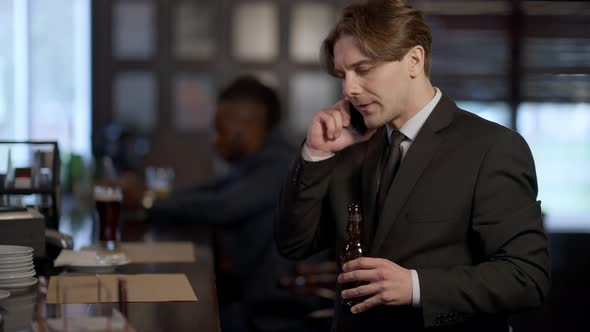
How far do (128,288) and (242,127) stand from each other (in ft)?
7.42

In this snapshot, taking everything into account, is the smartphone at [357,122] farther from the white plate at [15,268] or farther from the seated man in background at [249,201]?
the seated man in background at [249,201]

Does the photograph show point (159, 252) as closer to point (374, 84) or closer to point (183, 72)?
point (374, 84)

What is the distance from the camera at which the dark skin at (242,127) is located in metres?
4.27

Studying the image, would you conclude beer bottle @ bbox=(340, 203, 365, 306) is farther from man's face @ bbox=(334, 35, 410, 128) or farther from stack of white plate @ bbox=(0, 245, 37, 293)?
stack of white plate @ bbox=(0, 245, 37, 293)

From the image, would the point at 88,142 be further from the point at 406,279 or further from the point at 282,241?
the point at 406,279

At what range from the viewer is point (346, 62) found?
2066 mm

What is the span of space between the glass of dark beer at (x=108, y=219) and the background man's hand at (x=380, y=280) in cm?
112

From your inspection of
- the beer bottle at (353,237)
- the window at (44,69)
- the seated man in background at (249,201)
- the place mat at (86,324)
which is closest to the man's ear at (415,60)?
the beer bottle at (353,237)

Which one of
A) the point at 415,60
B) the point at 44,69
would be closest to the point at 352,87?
the point at 415,60

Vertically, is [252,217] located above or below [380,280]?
below

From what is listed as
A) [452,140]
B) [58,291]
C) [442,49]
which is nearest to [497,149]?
[452,140]

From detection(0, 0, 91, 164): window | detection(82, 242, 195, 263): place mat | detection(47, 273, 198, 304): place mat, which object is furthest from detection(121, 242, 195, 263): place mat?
detection(0, 0, 91, 164): window

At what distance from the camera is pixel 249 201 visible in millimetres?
4047

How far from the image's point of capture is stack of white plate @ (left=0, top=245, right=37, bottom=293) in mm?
1977
